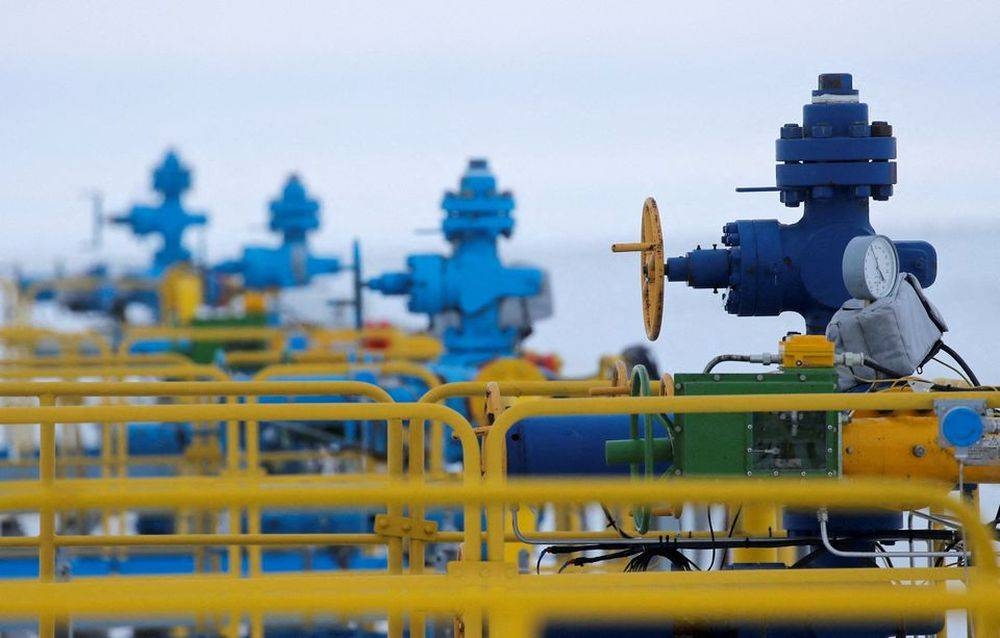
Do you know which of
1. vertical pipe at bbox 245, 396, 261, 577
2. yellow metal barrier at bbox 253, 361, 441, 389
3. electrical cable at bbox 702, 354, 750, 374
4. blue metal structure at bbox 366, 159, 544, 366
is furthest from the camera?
blue metal structure at bbox 366, 159, 544, 366

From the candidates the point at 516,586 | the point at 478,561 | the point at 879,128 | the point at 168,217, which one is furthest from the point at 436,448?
the point at 168,217

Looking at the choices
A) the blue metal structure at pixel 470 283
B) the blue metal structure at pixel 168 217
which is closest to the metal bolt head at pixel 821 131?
the blue metal structure at pixel 470 283

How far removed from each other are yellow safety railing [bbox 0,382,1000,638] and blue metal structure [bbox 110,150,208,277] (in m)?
23.2

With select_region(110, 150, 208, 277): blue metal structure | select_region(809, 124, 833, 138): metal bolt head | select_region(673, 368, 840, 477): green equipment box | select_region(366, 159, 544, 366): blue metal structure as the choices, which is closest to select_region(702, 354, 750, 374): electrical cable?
select_region(673, 368, 840, 477): green equipment box

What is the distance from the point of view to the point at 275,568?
959 centimetres

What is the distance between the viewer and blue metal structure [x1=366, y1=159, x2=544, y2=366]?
12.0 meters

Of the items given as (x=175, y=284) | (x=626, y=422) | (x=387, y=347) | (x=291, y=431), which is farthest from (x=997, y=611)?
(x=175, y=284)

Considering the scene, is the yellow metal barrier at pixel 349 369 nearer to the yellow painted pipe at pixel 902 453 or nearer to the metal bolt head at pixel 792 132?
the metal bolt head at pixel 792 132

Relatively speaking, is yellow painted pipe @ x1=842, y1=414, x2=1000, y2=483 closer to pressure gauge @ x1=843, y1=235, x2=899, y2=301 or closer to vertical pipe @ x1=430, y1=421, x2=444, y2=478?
pressure gauge @ x1=843, y1=235, x2=899, y2=301

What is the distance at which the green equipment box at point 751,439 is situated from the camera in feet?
14.0

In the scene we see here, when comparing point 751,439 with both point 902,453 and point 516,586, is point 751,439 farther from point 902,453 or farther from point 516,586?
point 516,586

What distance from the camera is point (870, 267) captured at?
15.6 ft

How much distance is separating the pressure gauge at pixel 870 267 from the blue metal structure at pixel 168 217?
2311 centimetres

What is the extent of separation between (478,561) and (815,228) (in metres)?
2.07
